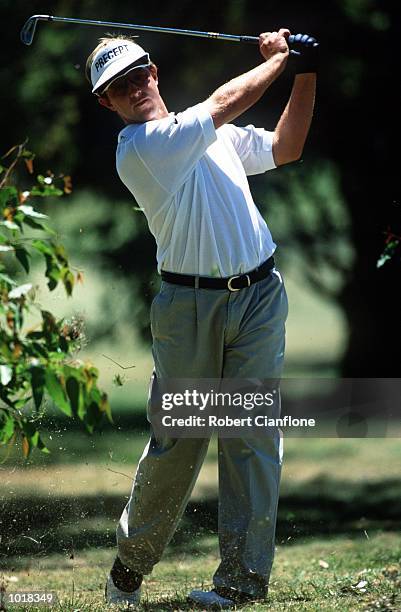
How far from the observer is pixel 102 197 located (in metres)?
9.52

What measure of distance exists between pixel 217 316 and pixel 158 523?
734mm

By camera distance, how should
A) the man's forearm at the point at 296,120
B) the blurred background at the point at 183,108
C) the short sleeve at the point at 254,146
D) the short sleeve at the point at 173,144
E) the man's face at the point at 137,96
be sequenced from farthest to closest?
the blurred background at the point at 183,108 → the short sleeve at the point at 254,146 → the man's forearm at the point at 296,120 → the man's face at the point at 137,96 → the short sleeve at the point at 173,144

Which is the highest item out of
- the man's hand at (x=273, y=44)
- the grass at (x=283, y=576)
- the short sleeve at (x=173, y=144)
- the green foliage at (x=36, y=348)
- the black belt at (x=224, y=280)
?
the man's hand at (x=273, y=44)

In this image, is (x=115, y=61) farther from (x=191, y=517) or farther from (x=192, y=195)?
(x=191, y=517)

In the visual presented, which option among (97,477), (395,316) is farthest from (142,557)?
(395,316)

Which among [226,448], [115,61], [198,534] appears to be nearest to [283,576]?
[226,448]

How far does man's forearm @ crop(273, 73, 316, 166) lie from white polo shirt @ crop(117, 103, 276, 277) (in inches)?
12.1

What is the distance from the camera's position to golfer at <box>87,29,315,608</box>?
4.77 m

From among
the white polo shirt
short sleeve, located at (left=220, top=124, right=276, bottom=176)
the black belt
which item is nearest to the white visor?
the white polo shirt

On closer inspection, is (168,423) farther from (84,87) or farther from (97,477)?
(84,87)

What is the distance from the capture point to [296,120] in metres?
5.18

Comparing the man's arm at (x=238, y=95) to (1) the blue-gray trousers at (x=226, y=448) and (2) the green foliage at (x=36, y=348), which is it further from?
(2) the green foliage at (x=36, y=348)

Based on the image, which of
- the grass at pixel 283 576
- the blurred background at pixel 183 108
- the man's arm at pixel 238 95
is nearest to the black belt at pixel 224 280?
the man's arm at pixel 238 95

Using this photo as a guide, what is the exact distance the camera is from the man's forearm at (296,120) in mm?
5086
